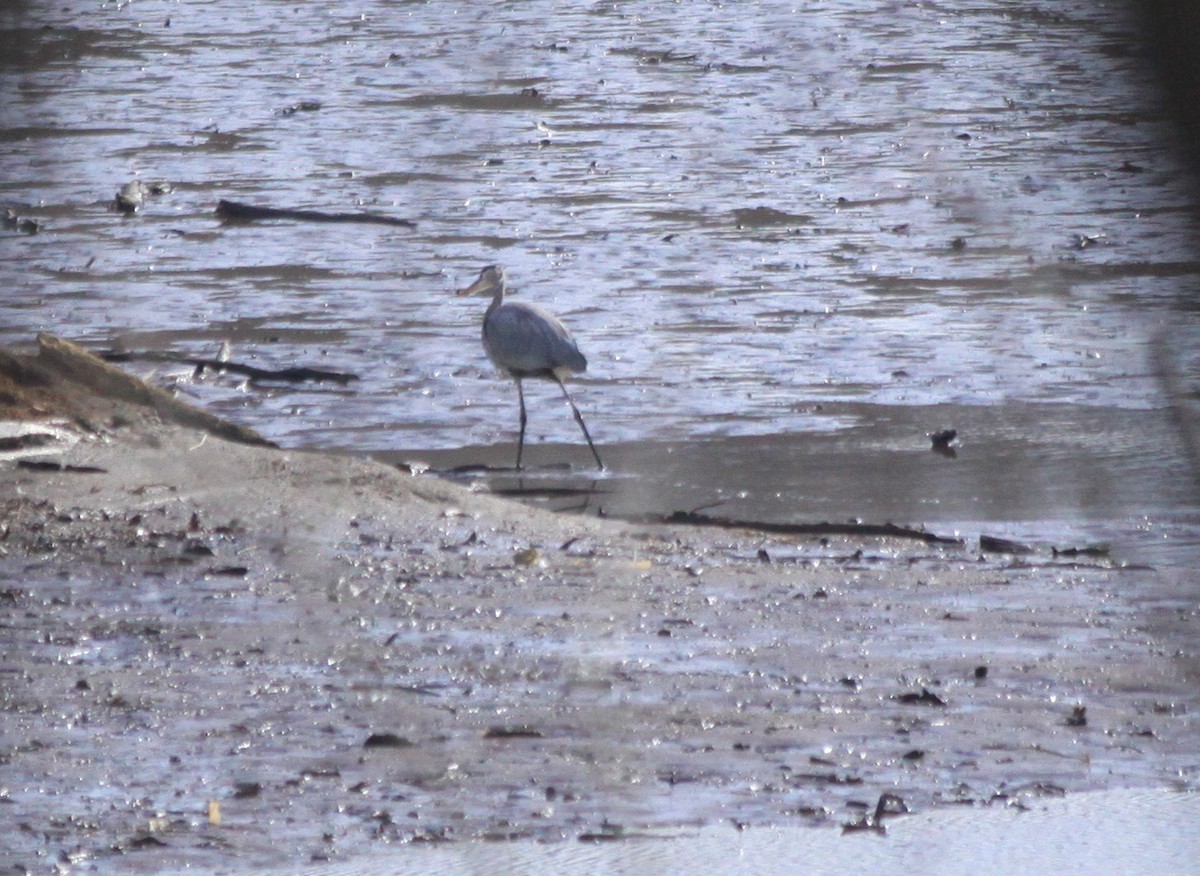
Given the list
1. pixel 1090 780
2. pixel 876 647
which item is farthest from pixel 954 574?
pixel 1090 780

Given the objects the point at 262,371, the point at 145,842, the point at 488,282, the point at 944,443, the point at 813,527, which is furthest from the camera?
the point at 488,282

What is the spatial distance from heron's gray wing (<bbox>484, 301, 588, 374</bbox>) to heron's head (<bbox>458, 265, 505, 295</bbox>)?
1026mm

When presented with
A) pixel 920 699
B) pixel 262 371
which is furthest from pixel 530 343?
pixel 920 699

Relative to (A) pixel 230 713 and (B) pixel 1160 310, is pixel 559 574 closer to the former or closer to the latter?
(A) pixel 230 713

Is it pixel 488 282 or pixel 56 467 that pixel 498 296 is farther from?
pixel 56 467

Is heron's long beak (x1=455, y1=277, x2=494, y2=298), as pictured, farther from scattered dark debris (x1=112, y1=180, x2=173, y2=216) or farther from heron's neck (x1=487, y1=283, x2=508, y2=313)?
scattered dark debris (x1=112, y1=180, x2=173, y2=216)

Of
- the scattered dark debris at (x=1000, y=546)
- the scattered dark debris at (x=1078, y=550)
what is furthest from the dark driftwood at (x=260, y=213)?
the scattered dark debris at (x=1078, y=550)

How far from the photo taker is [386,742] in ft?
15.7

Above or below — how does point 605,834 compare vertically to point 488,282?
above

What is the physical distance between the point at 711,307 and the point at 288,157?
6162mm

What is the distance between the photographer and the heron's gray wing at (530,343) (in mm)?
8984

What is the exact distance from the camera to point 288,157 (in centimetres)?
1598

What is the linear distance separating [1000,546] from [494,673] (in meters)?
2.33

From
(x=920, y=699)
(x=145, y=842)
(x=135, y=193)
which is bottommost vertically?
(x=135, y=193)
